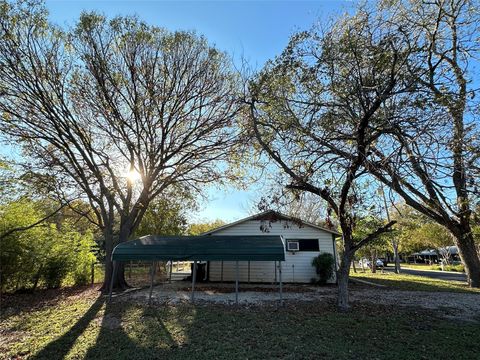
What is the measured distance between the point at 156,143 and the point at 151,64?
356 cm

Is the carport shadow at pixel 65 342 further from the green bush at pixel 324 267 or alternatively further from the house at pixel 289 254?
the green bush at pixel 324 267

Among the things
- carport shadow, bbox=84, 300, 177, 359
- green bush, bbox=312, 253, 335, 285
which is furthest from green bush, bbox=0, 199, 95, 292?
green bush, bbox=312, 253, 335, 285

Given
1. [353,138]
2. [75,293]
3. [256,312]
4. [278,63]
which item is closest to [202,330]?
[256,312]

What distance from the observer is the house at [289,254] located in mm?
16234

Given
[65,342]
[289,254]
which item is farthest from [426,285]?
[65,342]

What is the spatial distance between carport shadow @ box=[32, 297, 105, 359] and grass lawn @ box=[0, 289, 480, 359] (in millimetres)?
22

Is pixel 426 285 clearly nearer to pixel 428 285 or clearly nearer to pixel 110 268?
pixel 428 285

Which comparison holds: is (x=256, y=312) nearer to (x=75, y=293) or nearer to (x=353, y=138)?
(x=353, y=138)

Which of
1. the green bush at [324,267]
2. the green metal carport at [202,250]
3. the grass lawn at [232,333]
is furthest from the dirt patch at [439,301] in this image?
the green bush at [324,267]

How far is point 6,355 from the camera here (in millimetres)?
5840

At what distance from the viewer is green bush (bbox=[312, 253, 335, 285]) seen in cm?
1563

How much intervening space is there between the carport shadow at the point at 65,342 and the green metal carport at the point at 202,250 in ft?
7.16

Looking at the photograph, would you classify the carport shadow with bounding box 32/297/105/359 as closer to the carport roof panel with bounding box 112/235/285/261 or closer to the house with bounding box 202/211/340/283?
the carport roof panel with bounding box 112/235/285/261

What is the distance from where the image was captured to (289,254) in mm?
Result: 16500
